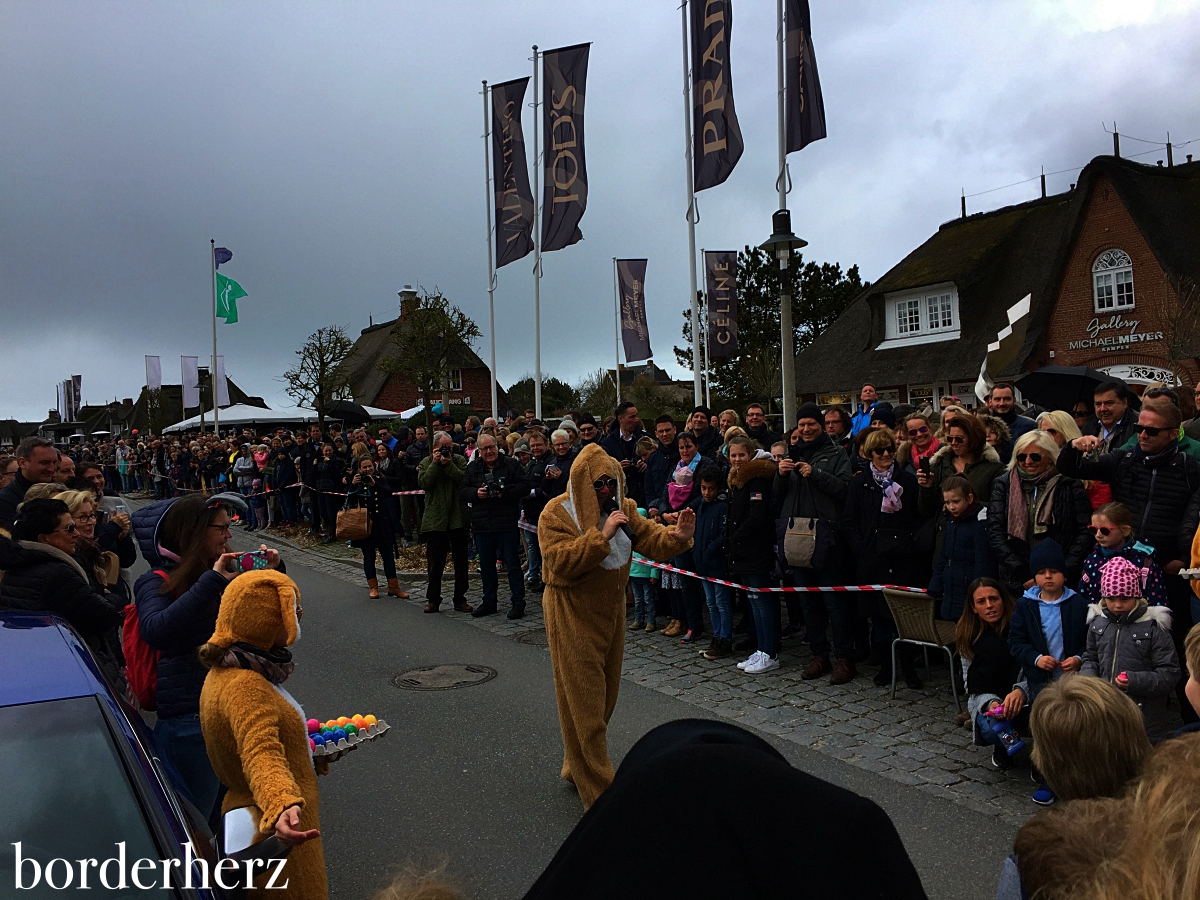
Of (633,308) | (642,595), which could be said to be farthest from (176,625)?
(633,308)

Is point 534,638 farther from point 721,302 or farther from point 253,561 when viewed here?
point 721,302

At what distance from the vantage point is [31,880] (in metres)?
2.11

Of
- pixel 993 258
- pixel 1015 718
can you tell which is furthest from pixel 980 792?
pixel 993 258

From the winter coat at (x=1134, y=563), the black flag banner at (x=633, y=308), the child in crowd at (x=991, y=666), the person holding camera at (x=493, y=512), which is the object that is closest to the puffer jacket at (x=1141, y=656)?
the winter coat at (x=1134, y=563)

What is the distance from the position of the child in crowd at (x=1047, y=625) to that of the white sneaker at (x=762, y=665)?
2.60 meters

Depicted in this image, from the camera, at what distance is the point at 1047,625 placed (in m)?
5.25

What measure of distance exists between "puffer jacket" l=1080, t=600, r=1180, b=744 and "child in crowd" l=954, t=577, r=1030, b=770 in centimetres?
56

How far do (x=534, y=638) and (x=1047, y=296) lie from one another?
2488 centimetres

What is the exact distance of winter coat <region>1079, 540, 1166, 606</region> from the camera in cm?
503

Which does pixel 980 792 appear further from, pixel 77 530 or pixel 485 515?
pixel 485 515

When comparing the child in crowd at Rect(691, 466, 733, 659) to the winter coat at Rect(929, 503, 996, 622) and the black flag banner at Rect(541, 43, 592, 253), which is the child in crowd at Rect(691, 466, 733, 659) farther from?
the black flag banner at Rect(541, 43, 592, 253)

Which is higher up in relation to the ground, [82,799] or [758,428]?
[758,428]

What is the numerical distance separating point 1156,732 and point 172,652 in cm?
517

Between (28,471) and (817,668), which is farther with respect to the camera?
(28,471)
